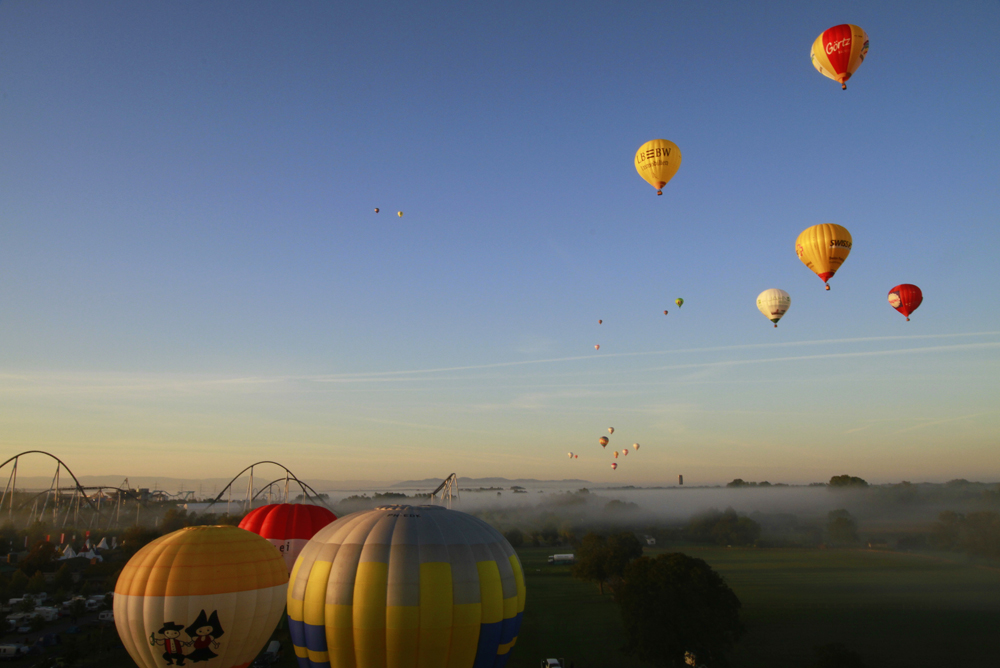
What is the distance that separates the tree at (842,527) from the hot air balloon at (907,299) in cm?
8769

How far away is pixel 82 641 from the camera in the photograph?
91.7 feet

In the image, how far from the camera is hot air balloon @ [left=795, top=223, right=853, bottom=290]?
2998 cm

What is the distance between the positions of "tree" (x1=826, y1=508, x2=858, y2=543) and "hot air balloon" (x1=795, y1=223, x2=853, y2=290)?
9442 cm

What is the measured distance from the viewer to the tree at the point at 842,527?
104 meters

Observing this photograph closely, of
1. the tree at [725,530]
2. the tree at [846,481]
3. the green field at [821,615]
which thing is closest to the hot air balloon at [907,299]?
the green field at [821,615]

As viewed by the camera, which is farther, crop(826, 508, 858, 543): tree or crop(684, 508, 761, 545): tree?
crop(826, 508, 858, 543): tree

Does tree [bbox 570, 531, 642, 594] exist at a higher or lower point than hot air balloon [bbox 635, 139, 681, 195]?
lower

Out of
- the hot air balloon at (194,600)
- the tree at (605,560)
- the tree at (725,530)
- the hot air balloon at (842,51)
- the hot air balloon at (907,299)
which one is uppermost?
the hot air balloon at (842,51)

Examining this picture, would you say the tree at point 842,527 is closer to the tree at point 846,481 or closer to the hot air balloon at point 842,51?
the tree at point 846,481

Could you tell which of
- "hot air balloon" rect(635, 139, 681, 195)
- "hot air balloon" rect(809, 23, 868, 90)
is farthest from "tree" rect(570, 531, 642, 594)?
"hot air balloon" rect(809, 23, 868, 90)

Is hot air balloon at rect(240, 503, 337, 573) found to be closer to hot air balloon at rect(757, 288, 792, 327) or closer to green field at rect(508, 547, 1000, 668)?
green field at rect(508, 547, 1000, 668)

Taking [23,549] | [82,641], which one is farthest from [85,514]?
[82,641]

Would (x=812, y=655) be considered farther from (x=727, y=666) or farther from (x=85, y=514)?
(x=85, y=514)

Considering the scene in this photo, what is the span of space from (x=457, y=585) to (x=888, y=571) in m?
76.7
